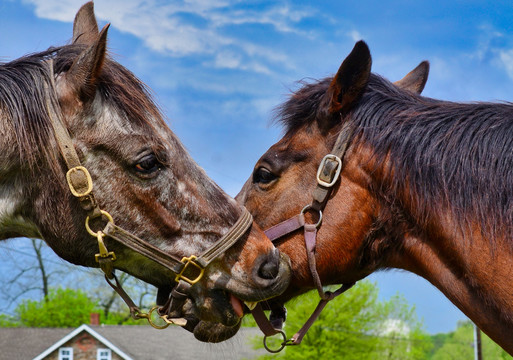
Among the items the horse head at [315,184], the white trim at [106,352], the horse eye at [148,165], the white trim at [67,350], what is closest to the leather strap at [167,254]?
the horse eye at [148,165]

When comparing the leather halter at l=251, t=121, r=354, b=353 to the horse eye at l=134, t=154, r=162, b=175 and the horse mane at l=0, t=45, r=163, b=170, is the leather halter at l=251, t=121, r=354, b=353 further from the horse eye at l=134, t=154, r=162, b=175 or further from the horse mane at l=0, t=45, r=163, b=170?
the horse mane at l=0, t=45, r=163, b=170

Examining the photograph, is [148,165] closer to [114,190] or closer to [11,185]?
[114,190]

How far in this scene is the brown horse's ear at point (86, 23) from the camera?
14.4 feet

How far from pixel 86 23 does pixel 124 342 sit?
1419 inches

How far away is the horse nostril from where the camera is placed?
3.71m

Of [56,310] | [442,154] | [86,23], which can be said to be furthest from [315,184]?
[56,310]

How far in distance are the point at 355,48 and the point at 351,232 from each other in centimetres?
125

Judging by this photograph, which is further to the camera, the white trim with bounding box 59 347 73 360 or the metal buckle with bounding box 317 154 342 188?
the white trim with bounding box 59 347 73 360

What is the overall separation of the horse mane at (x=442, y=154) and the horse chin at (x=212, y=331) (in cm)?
143

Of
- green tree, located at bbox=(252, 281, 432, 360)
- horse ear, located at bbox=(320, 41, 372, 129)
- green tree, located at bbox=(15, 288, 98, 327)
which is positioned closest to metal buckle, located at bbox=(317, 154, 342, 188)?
horse ear, located at bbox=(320, 41, 372, 129)

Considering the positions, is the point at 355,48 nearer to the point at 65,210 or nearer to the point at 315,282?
the point at 315,282

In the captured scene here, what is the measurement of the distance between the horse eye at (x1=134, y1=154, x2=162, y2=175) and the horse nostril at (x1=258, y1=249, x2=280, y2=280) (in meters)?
0.92

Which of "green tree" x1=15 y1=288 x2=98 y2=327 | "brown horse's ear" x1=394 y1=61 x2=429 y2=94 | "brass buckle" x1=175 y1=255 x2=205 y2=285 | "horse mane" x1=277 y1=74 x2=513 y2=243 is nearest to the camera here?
"horse mane" x1=277 y1=74 x2=513 y2=243

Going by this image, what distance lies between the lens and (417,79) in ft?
17.0
